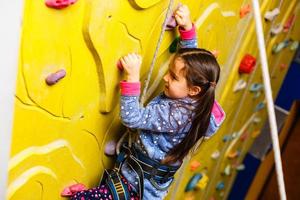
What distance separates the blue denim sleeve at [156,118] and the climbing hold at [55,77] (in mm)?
160

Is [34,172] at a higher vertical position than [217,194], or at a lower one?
higher

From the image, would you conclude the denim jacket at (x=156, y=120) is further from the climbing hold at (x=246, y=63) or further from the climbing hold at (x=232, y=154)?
the climbing hold at (x=232, y=154)

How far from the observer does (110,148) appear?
3.04 feet

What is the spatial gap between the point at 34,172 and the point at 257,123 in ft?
4.65

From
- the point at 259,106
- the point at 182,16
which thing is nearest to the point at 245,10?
the point at 182,16

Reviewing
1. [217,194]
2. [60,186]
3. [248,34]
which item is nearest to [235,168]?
[217,194]

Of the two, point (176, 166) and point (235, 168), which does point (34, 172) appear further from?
point (235, 168)

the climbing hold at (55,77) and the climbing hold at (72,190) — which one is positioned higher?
the climbing hold at (55,77)

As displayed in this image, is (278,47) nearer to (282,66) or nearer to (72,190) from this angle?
(282,66)

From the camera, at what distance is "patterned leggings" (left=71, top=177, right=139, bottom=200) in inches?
33.8

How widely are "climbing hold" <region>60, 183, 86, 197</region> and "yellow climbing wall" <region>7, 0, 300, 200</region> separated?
1cm

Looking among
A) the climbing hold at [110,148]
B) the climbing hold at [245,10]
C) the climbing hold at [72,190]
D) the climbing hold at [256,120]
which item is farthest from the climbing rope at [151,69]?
the climbing hold at [256,120]

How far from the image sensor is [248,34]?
1274 millimetres

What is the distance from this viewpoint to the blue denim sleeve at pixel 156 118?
82 centimetres
